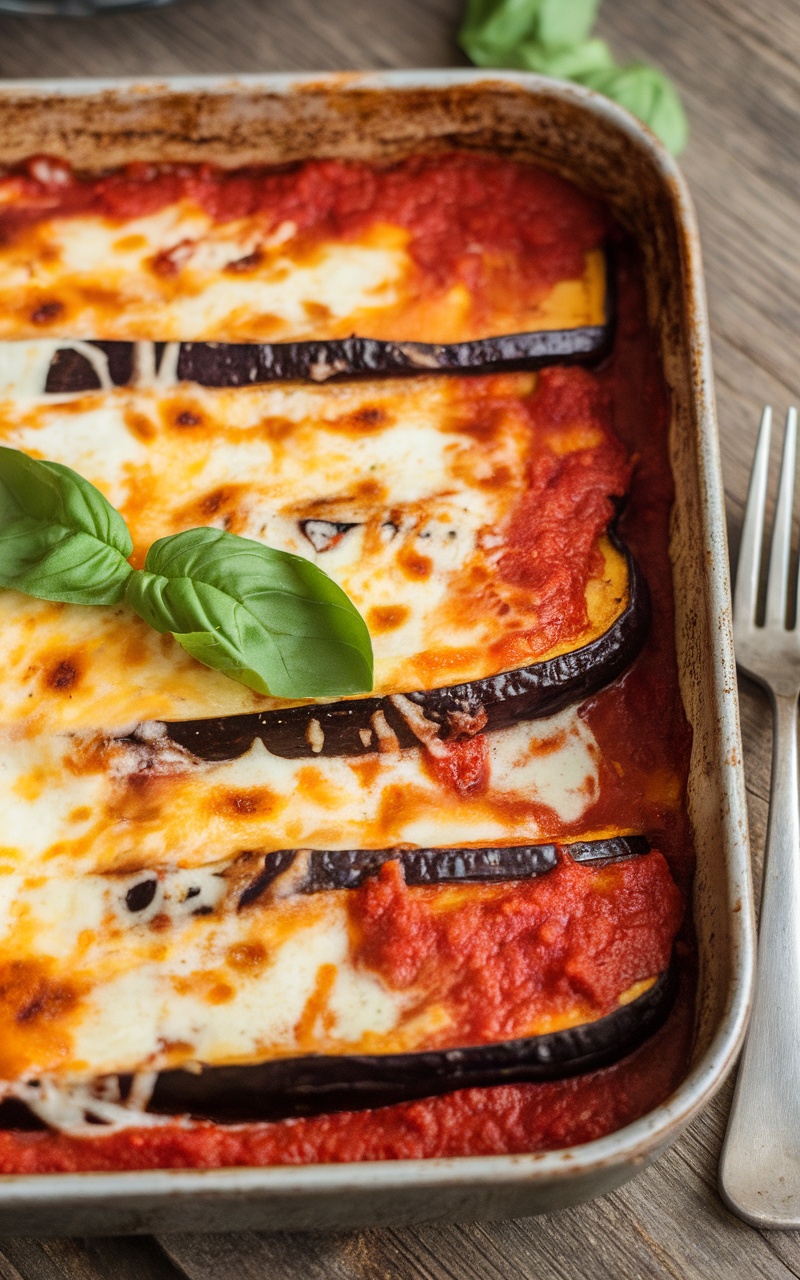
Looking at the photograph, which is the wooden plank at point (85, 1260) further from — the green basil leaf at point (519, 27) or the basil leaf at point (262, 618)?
the green basil leaf at point (519, 27)

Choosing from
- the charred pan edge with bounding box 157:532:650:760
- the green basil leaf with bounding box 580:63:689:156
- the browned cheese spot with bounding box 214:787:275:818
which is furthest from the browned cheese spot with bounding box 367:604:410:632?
the green basil leaf with bounding box 580:63:689:156

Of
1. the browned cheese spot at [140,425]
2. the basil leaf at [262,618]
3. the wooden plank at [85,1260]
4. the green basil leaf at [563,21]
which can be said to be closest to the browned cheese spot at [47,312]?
the browned cheese spot at [140,425]

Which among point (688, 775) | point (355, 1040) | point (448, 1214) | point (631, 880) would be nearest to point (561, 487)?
point (688, 775)

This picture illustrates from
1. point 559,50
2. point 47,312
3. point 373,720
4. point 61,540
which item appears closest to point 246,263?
point 47,312

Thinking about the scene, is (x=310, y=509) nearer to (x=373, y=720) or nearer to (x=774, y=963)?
(x=373, y=720)

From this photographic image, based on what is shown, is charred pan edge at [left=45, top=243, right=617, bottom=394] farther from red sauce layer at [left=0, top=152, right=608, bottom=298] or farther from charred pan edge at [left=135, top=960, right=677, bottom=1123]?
charred pan edge at [left=135, top=960, right=677, bottom=1123]

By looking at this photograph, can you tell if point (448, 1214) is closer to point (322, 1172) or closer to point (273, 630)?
point (322, 1172)
